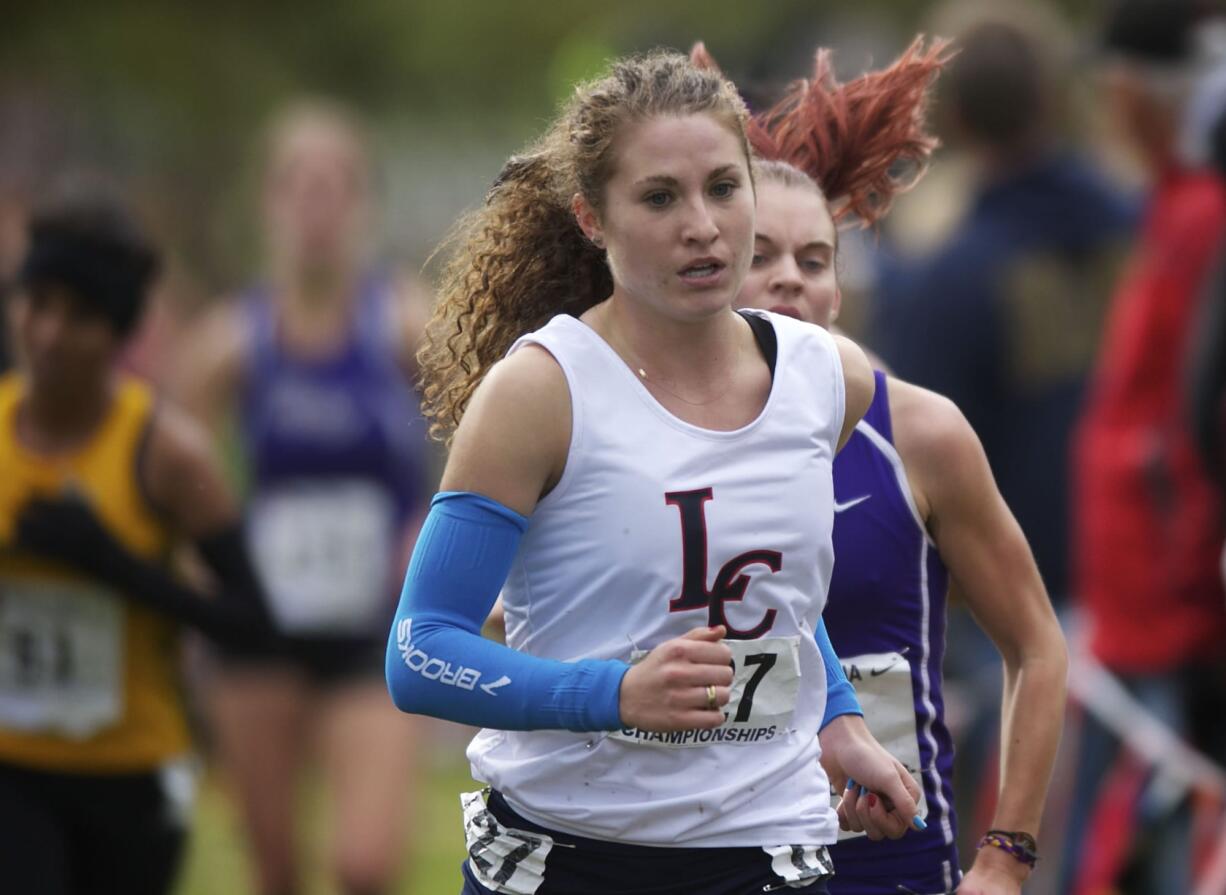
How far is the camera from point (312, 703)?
7371 mm

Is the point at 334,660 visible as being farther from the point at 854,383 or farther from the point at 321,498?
the point at 854,383

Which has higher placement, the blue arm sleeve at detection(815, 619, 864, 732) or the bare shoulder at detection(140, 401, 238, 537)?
the bare shoulder at detection(140, 401, 238, 537)

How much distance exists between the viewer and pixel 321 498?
7750mm

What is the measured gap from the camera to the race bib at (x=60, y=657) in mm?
5418

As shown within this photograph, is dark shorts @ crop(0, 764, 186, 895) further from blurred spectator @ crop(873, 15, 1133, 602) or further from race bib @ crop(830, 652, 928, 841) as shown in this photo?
blurred spectator @ crop(873, 15, 1133, 602)

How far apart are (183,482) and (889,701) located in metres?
2.45

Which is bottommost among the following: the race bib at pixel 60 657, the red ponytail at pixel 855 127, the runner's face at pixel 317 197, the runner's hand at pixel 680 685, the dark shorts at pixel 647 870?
the dark shorts at pixel 647 870

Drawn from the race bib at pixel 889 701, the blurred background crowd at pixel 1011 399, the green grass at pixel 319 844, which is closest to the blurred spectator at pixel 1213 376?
the blurred background crowd at pixel 1011 399

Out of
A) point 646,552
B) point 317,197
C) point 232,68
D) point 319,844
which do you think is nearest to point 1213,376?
point 646,552

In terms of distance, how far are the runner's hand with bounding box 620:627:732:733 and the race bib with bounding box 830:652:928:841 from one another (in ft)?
2.68

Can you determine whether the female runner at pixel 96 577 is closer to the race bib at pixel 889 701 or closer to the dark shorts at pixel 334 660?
the dark shorts at pixel 334 660

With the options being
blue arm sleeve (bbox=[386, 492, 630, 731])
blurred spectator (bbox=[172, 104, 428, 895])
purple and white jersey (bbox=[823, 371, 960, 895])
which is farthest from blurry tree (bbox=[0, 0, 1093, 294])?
blue arm sleeve (bbox=[386, 492, 630, 731])

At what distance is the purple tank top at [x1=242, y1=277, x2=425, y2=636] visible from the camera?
7.69 m

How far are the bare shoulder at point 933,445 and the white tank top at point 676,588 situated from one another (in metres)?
0.34
